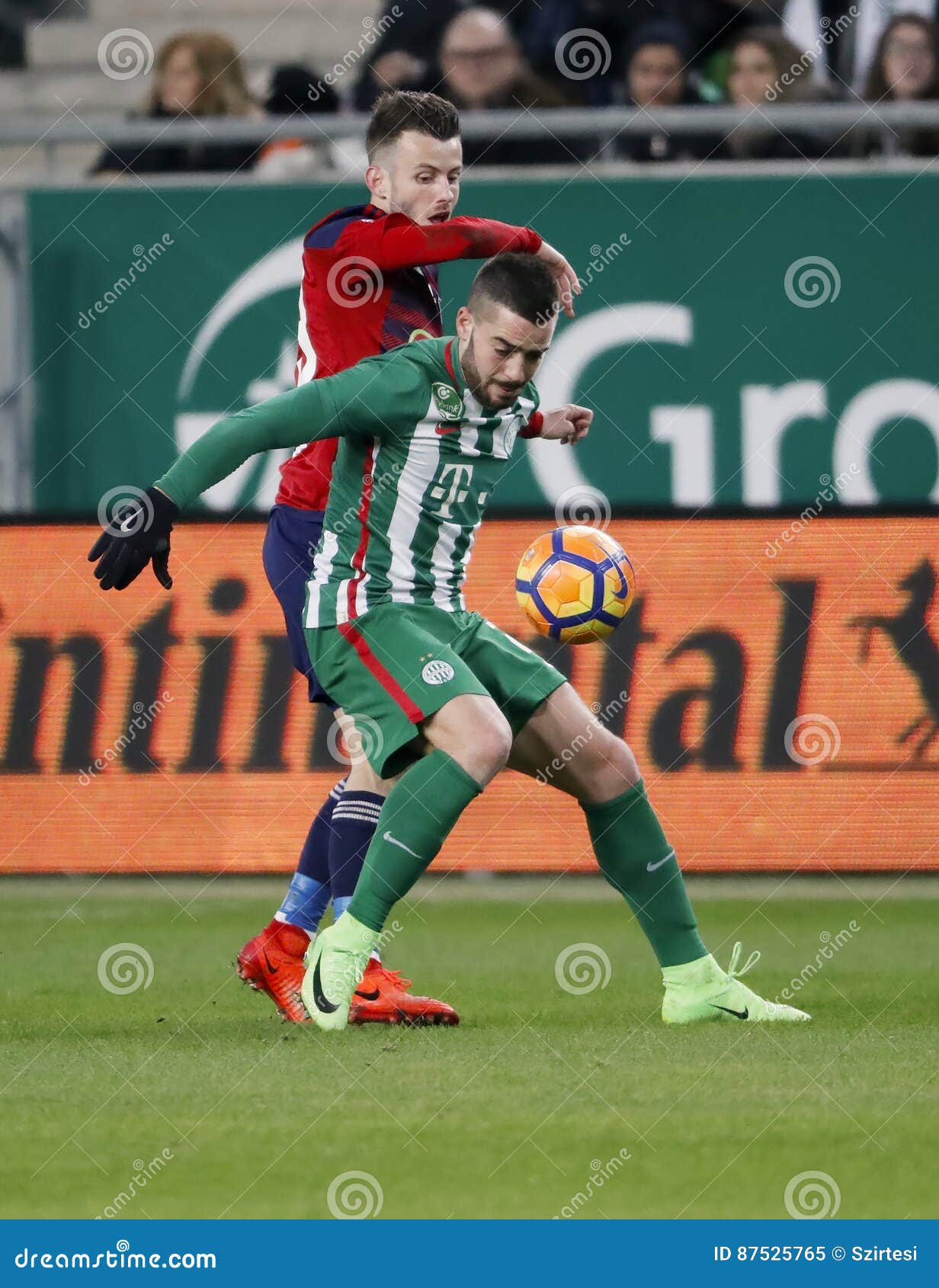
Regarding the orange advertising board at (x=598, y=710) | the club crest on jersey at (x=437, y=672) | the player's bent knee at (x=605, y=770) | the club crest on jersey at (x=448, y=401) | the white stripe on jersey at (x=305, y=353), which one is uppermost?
the club crest on jersey at (x=448, y=401)

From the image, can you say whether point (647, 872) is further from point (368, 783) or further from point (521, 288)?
point (521, 288)

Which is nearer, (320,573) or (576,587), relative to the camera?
(320,573)

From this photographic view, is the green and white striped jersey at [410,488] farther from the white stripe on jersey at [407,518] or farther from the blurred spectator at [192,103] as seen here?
the blurred spectator at [192,103]

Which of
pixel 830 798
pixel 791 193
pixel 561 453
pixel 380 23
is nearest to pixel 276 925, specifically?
pixel 830 798

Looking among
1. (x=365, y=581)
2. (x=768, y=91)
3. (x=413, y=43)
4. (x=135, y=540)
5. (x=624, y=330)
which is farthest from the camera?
(x=413, y=43)

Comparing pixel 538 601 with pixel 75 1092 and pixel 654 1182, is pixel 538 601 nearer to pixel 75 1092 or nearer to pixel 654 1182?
pixel 75 1092

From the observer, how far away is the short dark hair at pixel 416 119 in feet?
18.8

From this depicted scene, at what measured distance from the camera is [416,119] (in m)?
5.74

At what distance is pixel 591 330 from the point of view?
9.84 meters

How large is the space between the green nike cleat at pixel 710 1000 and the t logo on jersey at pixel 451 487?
1321 millimetres

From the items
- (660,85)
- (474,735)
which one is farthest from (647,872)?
(660,85)

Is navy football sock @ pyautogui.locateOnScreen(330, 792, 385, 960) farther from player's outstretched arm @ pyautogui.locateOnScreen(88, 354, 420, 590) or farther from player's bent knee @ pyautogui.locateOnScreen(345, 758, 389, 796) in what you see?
player's outstretched arm @ pyautogui.locateOnScreen(88, 354, 420, 590)

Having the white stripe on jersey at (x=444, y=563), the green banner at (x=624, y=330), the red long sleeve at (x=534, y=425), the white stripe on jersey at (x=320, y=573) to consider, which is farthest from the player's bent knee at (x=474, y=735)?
the green banner at (x=624, y=330)

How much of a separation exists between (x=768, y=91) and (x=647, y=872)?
18.4 ft
